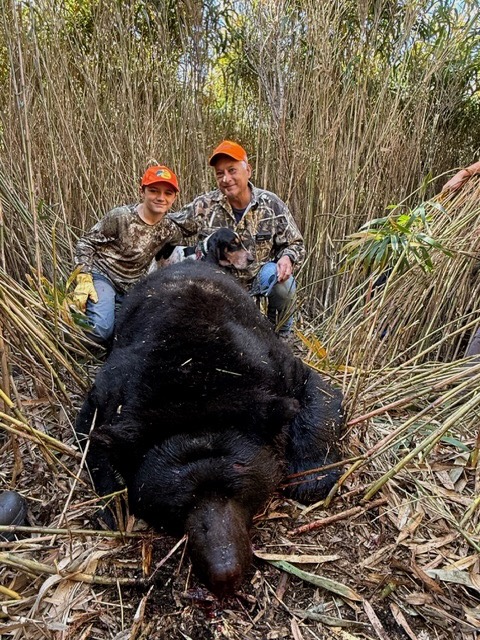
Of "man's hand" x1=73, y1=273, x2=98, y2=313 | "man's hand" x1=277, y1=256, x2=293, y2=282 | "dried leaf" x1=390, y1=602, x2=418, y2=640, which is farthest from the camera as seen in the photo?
"man's hand" x1=277, y1=256, x2=293, y2=282

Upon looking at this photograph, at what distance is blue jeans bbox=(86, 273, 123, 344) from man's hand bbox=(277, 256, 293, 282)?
1404 mm

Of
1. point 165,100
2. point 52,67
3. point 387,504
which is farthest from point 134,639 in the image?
point 165,100

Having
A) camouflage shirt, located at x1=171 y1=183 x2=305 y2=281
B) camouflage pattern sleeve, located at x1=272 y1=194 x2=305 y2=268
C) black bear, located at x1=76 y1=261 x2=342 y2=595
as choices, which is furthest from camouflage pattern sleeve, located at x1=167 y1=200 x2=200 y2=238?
black bear, located at x1=76 y1=261 x2=342 y2=595

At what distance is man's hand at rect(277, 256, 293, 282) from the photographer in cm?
393

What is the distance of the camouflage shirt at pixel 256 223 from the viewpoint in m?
4.15

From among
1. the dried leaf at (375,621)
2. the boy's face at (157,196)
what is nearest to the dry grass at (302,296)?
the dried leaf at (375,621)

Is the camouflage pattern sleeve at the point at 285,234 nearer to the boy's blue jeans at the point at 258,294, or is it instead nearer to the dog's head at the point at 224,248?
the boy's blue jeans at the point at 258,294

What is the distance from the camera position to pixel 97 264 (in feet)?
12.9

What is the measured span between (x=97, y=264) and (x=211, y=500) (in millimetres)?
2698

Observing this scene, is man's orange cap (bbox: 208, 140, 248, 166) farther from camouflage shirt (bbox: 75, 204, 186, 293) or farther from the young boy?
camouflage shirt (bbox: 75, 204, 186, 293)

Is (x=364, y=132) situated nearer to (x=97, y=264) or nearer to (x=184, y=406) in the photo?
(x=97, y=264)

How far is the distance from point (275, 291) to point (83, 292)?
1.63 meters

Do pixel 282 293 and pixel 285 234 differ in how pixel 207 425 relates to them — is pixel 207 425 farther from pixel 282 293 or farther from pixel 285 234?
pixel 285 234

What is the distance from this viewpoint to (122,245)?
12.9 ft
